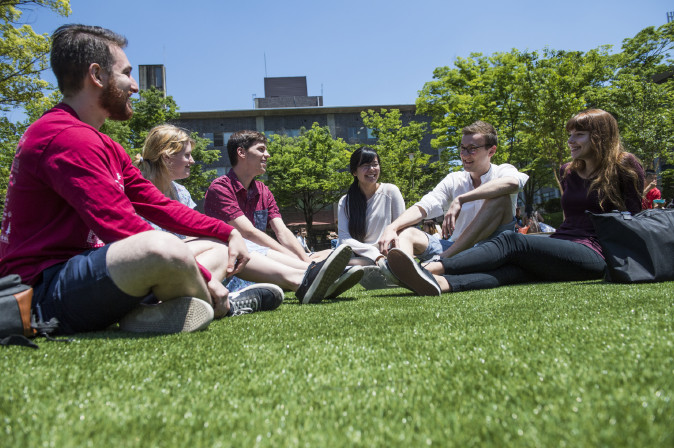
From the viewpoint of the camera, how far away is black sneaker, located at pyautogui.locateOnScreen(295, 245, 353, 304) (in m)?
3.25

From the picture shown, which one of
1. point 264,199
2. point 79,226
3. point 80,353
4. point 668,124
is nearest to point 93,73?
point 79,226

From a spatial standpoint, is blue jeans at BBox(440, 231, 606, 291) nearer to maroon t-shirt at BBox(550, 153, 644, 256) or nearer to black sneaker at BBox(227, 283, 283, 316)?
maroon t-shirt at BBox(550, 153, 644, 256)

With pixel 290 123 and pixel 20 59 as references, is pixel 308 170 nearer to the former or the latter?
pixel 290 123

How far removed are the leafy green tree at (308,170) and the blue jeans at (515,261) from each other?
30.4 m

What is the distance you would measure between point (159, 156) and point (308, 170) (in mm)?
31288

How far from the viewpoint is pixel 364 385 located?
1245 mm

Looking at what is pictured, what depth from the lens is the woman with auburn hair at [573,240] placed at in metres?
3.74

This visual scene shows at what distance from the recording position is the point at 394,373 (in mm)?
1340

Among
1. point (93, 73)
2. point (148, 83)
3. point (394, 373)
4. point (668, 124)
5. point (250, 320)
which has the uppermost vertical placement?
point (148, 83)

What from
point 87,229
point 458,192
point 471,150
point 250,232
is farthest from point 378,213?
point 87,229

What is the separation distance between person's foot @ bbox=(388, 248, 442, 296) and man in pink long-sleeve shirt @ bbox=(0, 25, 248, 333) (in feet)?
4.62

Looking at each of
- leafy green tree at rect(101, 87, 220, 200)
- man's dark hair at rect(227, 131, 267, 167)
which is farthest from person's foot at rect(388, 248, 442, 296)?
leafy green tree at rect(101, 87, 220, 200)

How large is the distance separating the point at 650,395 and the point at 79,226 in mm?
2254

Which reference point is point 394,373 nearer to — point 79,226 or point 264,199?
point 79,226
